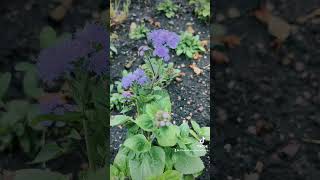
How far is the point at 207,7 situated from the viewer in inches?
61.7

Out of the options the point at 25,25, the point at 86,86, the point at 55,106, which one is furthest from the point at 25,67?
the point at 86,86

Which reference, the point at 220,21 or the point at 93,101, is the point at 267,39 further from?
the point at 93,101

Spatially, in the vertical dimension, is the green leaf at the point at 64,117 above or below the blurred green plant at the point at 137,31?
below

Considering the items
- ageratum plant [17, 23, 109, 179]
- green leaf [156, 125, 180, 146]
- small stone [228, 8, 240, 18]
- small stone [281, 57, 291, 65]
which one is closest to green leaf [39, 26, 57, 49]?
ageratum plant [17, 23, 109, 179]

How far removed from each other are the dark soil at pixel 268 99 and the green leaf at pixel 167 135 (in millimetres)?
240

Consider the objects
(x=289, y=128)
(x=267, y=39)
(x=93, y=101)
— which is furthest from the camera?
(x=267, y=39)

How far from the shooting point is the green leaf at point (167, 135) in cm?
148

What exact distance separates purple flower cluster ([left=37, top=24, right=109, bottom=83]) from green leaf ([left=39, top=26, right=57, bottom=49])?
0.21m

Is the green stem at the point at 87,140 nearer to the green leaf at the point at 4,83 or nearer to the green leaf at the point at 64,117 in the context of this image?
the green leaf at the point at 64,117

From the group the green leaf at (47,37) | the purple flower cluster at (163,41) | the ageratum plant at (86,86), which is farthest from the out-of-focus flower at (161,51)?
Result: the green leaf at (47,37)

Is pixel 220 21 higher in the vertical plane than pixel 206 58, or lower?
higher

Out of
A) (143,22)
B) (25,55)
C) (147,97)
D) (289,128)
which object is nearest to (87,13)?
(25,55)

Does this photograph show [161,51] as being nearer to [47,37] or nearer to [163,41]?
[163,41]

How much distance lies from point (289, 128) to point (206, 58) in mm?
373
